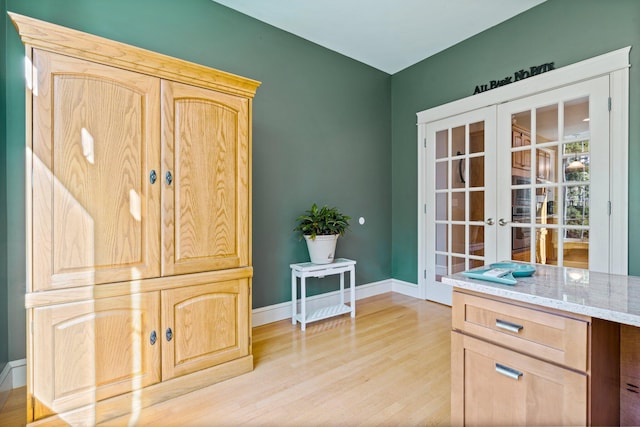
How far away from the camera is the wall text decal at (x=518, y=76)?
2691 mm

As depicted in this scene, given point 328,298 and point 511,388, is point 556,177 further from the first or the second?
point 328,298

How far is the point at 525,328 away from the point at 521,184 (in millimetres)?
2160

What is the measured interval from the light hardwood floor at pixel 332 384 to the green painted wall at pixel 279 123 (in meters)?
0.66

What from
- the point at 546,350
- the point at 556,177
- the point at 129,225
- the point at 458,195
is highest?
the point at 556,177

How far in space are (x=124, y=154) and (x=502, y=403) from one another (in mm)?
2159

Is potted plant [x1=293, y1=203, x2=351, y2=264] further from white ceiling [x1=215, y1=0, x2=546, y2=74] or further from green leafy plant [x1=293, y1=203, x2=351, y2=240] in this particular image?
white ceiling [x1=215, y1=0, x2=546, y2=74]

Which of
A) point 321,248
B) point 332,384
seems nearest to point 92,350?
point 332,384

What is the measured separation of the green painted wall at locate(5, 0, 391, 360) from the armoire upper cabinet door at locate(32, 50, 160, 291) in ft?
2.34

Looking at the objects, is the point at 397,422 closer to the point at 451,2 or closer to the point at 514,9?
the point at 451,2

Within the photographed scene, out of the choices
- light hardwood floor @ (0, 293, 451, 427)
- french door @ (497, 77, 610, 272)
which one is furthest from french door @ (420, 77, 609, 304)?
light hardwood floor @ (0, 293, 451, 427)

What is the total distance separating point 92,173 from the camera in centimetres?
159

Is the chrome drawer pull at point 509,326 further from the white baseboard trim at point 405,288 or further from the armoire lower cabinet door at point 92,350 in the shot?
the white baseboard trim at point 405,288

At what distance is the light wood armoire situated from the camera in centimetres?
147

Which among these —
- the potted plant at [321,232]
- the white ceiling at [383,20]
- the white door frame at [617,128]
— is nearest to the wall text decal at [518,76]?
the white door frame at [617,128]
